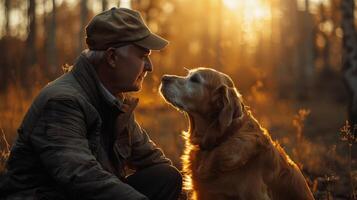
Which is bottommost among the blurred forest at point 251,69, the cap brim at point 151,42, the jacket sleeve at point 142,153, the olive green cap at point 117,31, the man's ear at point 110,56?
the blurred forest at point 251,69

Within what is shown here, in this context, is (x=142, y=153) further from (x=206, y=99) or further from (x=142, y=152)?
(x=206, y=99)

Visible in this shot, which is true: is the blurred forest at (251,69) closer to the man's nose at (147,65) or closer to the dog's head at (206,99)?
the dog's head at (206,99)

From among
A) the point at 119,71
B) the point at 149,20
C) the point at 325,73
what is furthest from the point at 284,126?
the point at 325,73

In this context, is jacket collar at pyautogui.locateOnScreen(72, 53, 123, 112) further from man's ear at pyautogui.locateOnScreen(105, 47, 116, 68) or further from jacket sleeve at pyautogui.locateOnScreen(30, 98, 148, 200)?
jacket sleeve at pyautogui.locateOnScreen(30, 98, 148, 200)

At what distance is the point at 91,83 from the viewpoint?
3.45 m

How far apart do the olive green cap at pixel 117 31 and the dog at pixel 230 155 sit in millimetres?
1029

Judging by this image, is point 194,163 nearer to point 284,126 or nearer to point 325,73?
point 284,126

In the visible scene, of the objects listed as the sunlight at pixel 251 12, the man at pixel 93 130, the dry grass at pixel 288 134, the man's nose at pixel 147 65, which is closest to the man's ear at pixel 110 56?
the man at pixel 93 130

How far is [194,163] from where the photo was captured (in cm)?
447

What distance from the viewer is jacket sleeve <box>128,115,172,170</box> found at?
425 centimetres

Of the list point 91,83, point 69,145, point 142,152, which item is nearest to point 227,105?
point 142,152

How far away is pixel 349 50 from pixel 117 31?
23.4ft

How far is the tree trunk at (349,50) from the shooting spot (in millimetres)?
9523

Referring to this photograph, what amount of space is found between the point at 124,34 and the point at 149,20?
22.4 metres
